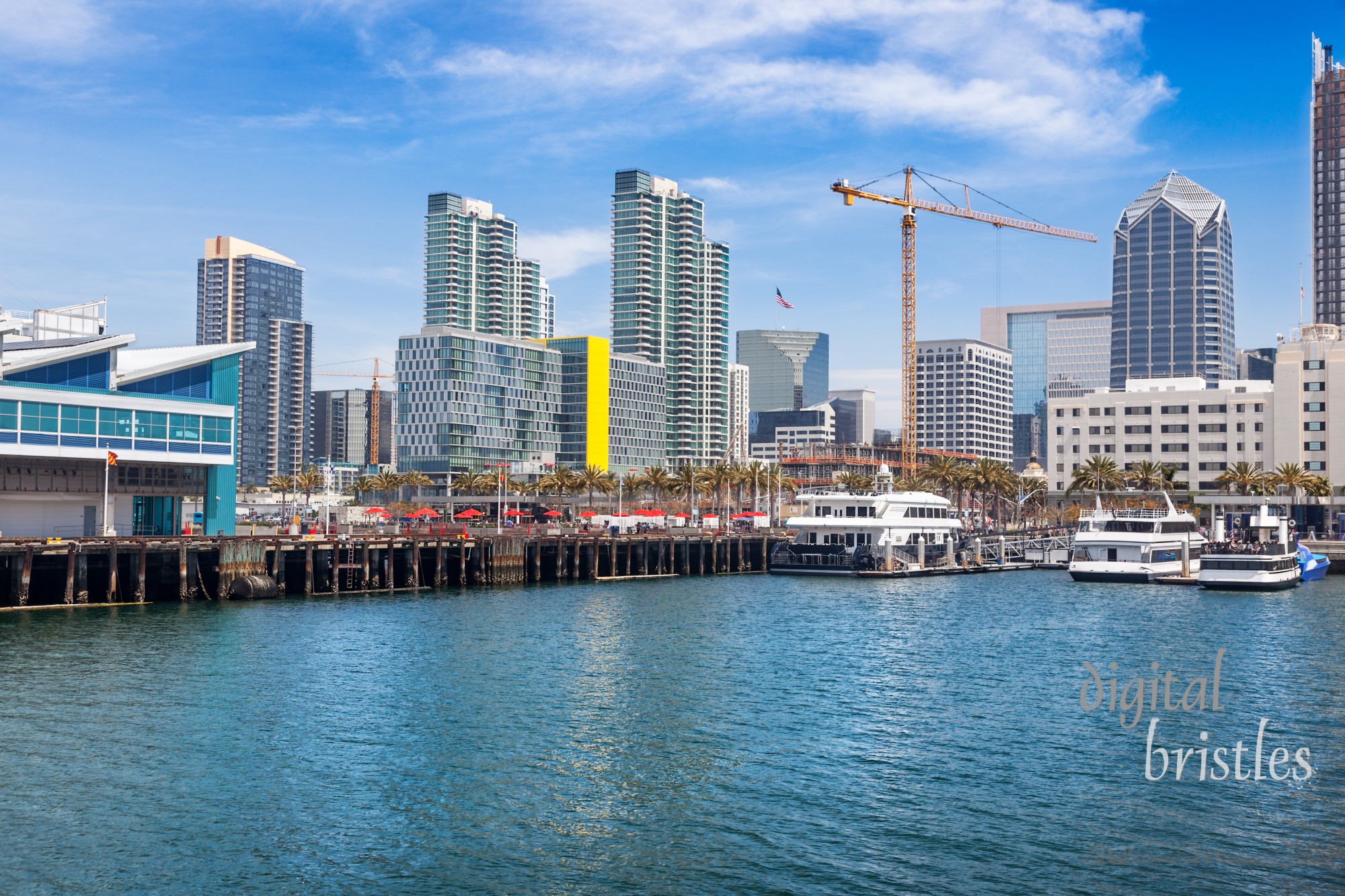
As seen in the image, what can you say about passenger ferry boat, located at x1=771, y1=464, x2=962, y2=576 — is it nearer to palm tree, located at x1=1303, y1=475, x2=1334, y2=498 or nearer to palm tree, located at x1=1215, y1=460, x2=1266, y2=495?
palm tree, located at x1=1215, y1=460, x2=1266, y2=495

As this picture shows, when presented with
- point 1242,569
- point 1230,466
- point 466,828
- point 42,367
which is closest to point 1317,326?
point 1230,466

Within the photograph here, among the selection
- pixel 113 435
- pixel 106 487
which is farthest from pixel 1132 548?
pixel 113 435

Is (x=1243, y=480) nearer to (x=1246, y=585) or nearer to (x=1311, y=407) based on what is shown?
(x=1311, y=407)

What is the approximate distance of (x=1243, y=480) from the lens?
6875 inches

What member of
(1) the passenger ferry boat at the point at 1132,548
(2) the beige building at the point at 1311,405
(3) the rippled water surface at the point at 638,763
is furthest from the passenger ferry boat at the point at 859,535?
(2) the beige building at the point at 1311,405

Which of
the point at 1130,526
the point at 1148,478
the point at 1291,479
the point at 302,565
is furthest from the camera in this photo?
the point at 1148,478

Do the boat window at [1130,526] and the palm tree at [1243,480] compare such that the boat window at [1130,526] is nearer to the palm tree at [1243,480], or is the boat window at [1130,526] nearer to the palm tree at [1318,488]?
the palm tree at [1243,480]

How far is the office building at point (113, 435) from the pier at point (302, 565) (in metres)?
7.55

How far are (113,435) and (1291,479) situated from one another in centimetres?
15363

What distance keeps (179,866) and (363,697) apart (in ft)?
71.0

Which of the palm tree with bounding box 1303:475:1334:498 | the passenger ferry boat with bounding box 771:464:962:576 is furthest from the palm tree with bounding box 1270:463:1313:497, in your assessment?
the passenger ferry boat with bounding box 771:464:962:576

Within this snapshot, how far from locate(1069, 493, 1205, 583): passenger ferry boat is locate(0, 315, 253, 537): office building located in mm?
84237

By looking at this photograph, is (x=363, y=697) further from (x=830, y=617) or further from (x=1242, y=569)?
(x=1242, y=569)

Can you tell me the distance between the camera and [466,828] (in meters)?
35.2
